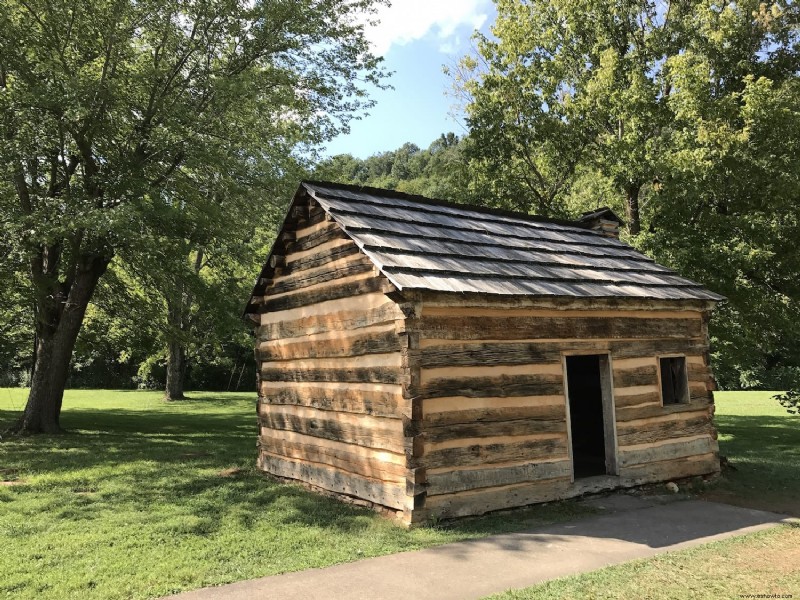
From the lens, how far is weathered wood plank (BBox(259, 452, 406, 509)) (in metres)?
7.36

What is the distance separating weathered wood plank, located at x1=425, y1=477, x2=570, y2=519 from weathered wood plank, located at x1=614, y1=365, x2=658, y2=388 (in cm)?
188

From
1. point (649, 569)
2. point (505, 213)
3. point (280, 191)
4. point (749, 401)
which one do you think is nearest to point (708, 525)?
point (649, 569)

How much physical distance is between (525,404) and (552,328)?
1.22m

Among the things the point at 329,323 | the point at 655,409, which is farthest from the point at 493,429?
the point at 655,409

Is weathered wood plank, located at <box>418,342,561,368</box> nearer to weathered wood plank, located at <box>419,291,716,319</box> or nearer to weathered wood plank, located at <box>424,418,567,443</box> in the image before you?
weathered wood plank, located at <box>419,291,716,319</box>

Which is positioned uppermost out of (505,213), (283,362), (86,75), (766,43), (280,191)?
(766,43)

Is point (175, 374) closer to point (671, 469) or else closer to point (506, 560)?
point (671, 469)

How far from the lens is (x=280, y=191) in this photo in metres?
17.1

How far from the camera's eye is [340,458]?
8.55 metres

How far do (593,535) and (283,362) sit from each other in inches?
234

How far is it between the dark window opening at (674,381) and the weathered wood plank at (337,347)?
17.5ft

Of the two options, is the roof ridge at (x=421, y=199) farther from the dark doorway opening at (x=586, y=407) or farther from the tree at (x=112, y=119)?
the tree at (x=112, y=119)

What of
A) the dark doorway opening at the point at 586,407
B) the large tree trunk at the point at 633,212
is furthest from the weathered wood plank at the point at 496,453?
the large tree trunk at the point at 633,212

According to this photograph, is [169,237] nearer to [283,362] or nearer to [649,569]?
[283,362]
